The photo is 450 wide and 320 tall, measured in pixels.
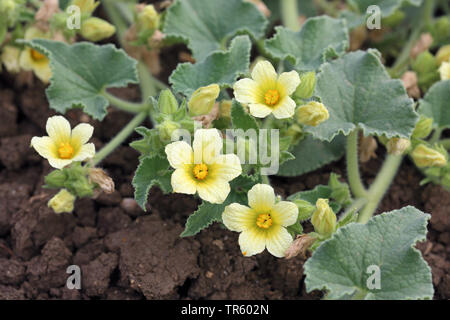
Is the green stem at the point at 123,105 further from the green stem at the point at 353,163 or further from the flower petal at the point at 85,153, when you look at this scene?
the green stem at the point at 353,163

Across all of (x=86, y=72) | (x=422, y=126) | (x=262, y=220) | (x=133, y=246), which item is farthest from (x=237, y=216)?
(x=86, y=72)

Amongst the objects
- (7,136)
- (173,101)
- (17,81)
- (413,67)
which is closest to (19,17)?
(17,81)

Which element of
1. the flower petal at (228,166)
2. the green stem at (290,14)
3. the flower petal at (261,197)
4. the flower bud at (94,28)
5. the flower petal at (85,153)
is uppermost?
the green stem at (290,14)

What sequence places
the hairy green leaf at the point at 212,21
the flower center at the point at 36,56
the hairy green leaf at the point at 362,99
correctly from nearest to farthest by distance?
1. the hairy green leaf at the point at 362,99
2. the hairy green leaf at the point at 212,21
3. the flower center at the point at 36,56

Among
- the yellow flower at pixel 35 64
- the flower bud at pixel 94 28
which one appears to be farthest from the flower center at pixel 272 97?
the yellow flower at pixel 35 64

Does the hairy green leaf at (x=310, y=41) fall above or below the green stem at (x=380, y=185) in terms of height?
above

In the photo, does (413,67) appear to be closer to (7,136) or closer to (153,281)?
(153,281)

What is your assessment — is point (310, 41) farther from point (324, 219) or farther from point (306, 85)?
point (324, 219)
